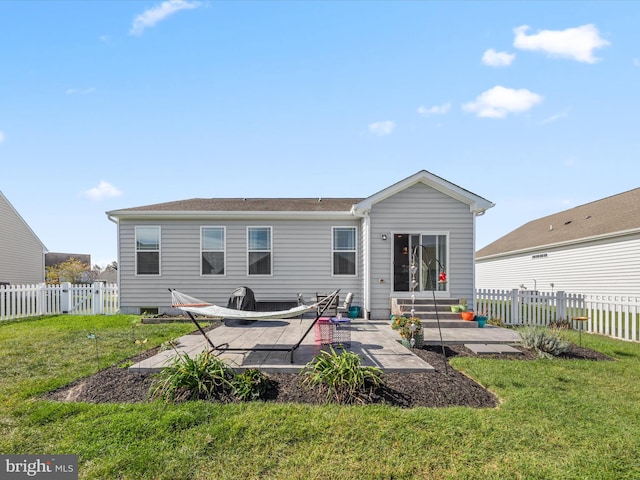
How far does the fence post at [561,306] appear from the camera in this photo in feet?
33.8

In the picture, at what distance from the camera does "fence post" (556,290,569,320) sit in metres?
10.3

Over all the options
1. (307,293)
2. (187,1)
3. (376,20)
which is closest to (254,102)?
(187,1)

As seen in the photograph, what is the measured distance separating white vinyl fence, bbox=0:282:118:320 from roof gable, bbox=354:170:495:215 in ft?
30.0

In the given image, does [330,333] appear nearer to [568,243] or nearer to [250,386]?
[250,386]

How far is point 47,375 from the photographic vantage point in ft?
16.4

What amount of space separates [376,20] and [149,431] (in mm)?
9454

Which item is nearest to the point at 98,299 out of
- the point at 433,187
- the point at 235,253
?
the point at 235,253

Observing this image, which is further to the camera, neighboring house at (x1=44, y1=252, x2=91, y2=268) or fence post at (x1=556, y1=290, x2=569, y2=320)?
neighboring house at (x1=44, y1=252, x2=91, y2=268)

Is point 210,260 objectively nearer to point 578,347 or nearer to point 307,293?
point 307,293

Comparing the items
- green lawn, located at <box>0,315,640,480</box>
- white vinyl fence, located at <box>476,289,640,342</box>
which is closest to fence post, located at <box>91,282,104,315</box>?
green lawn, located at <box>0,315,640,480</box>

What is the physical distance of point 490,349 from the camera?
6.59 m

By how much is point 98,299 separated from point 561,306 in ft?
49.9

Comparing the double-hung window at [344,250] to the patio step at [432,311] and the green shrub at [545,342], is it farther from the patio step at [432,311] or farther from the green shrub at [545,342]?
the green shrub at [545,342]

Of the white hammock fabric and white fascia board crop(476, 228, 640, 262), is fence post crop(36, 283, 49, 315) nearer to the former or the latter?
the white hammock fabric
